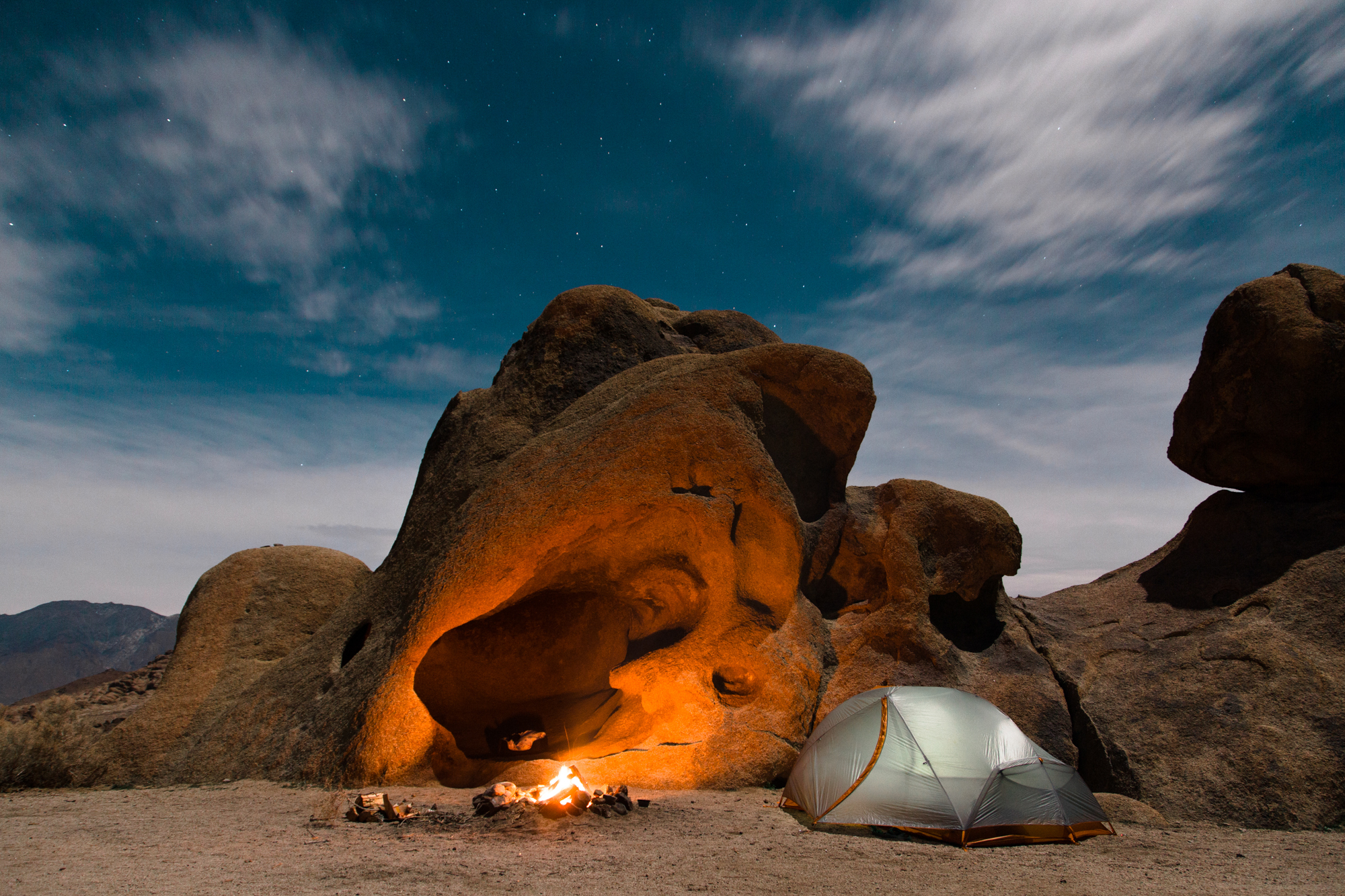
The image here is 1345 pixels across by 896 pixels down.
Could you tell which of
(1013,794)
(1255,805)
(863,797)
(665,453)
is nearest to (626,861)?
(863,797)

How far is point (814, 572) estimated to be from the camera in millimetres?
13141

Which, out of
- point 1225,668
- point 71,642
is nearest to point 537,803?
point 1225,668

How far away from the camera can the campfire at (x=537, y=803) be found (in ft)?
22.1

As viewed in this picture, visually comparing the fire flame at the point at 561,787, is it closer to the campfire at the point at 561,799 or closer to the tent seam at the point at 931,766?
the campfire at the point at 561,799

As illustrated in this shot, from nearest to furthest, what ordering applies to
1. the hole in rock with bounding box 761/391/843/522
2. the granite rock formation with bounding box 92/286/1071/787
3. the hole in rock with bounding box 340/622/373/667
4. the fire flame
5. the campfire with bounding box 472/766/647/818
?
1. the campfire with bounding box 472/766/647/818
2. the fire flame
3. the granite rock formation with bounding box 92/286/1071/787
4. the hole in rock with bounding box 340/622/373/667
5. the hole in rock with bounding box 761/391/843/522

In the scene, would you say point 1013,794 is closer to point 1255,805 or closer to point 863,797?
point 863,797

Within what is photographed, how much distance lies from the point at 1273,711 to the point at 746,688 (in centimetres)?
773

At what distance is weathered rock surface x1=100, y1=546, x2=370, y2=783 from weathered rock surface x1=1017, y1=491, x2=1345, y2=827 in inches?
556

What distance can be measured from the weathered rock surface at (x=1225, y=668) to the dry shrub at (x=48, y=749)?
52.1ft

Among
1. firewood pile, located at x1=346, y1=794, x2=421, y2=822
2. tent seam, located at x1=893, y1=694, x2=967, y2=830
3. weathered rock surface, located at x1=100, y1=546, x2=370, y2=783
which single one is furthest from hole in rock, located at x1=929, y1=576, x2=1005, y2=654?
weathered rock surface, located at x1=100, y1=546, x2=370, y2=783

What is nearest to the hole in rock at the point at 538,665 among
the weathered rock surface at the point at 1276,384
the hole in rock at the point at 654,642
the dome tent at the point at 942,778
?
the hole in rock at the point at 654,642

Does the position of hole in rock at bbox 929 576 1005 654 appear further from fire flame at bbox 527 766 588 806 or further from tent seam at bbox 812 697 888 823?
fire flame at bbox 527 766 588 806

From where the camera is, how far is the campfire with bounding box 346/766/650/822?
6.74 m

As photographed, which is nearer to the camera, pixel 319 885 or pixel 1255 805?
pixel 319 885
